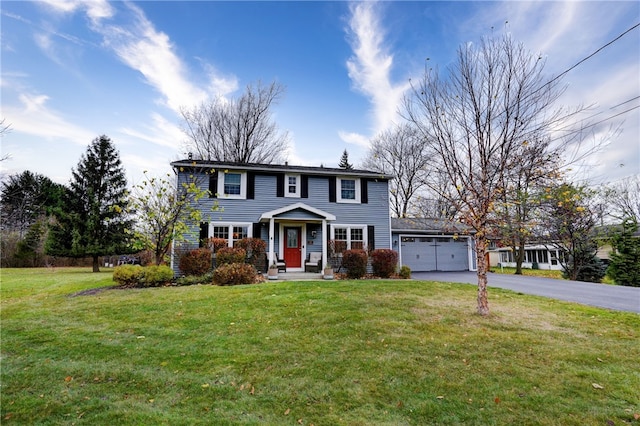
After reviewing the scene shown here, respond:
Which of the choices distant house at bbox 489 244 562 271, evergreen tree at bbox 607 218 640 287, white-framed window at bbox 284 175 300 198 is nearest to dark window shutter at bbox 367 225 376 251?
white-framed window at bbox 284 175 300 198

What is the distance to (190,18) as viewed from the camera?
1059cm

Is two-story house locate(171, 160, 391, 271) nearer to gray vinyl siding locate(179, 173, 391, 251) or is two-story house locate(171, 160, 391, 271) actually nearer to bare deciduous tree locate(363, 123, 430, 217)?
A: gray vinyl siding locate(179, 173, 391, 251)

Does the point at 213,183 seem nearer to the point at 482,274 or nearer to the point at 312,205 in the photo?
the point at 312,205

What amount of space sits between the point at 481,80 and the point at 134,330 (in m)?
8.24

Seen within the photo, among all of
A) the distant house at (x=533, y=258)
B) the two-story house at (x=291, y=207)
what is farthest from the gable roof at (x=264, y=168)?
the distant house at (x=533, y=258)

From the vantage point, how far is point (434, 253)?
18938 millimetres

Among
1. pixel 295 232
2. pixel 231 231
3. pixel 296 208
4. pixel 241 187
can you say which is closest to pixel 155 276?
pixel 231 231

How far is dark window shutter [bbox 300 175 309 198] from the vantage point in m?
15.3

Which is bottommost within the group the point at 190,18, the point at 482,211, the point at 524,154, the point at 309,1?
the point at 482,211

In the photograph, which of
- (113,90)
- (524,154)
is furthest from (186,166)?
(524,154)

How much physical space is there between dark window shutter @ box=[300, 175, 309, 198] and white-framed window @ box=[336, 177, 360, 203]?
1.51 meters

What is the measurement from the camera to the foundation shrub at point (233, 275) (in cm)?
1066

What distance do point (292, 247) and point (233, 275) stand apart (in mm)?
4410

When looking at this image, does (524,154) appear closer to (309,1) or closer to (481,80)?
(481,80)
